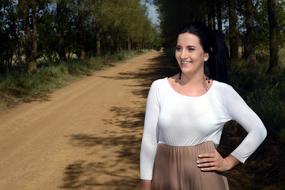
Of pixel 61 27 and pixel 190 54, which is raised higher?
pixel 61 27

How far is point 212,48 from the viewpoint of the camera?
255 cm

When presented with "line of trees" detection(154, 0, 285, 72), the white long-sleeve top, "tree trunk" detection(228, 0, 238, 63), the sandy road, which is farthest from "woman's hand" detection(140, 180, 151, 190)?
"tree trunk" detection(228, 0, 238, 63)

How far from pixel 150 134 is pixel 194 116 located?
0.88 ft

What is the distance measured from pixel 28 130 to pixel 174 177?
863cm

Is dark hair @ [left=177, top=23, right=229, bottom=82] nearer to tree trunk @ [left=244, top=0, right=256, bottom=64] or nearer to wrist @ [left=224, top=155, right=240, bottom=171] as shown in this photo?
wrist @ [left=224, top=155, right=240, bottom=171]

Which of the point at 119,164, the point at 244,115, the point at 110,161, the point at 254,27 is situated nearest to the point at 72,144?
the point at 110,161

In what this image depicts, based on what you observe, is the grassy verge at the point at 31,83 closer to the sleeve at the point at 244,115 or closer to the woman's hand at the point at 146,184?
the woman's hand at the point at 146,184

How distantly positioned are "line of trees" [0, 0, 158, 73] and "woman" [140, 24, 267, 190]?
18.8 metres

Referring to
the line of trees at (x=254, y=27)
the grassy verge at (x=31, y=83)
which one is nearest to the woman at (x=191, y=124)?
the line of trees at (x=254, y=27)

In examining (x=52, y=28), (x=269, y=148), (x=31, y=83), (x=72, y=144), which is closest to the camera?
(x=269, y=148)

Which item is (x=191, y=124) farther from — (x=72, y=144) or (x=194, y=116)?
(x=72, y=144)

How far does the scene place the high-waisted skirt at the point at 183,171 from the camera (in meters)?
2.43

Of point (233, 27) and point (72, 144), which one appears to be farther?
point (233, 27)

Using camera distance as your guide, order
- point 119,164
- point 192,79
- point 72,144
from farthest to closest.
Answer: point 72,144 < point 119,164 < point 192,79
